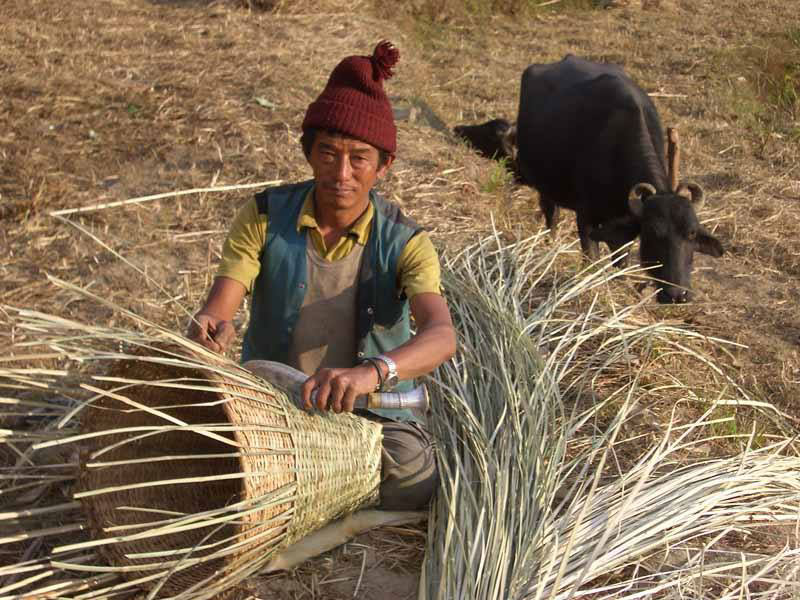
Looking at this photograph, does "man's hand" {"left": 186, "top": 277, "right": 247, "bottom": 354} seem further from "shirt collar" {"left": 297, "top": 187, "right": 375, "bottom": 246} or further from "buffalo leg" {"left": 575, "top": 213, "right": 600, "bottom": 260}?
"buffalo leg" {"left": 575, "top": 213, "right": 600, "bottom": 260}

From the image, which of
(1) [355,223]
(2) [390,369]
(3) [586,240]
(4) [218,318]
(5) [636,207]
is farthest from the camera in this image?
(3) [586,240]

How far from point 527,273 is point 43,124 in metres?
3.04

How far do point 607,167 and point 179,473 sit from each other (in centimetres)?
384

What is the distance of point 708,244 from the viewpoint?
15.9 ft

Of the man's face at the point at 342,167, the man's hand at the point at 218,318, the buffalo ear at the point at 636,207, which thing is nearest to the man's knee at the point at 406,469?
the man's hand at the point at 218,318

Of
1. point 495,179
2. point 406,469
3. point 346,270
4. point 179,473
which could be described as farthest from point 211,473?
point 495,179

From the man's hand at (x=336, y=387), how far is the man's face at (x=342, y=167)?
53 centimetres

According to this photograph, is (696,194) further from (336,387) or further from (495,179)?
(336,387)

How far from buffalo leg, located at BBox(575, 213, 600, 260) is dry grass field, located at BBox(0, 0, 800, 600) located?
32 cm

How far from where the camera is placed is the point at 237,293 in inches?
92.6

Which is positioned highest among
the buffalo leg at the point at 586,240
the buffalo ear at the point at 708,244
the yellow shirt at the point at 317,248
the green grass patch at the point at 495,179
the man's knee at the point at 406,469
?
the yellow shirt at the point at 317,248

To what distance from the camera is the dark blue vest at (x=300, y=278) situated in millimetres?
2424

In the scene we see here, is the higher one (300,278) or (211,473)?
(300,278)

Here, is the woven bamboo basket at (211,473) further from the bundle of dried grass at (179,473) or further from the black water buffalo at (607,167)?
the black water buffalo at (607,167)
